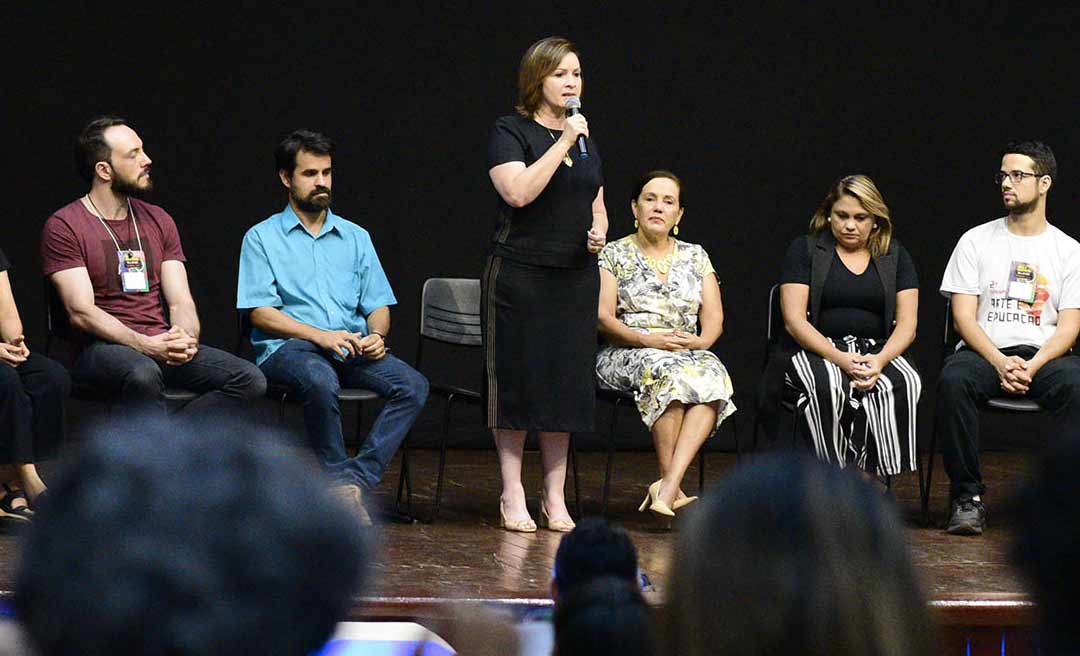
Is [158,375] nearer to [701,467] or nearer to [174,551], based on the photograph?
[701,467]

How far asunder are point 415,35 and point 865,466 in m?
2.74

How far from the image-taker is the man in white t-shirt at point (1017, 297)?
4.37 m

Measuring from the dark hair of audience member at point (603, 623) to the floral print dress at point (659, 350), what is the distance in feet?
10.9

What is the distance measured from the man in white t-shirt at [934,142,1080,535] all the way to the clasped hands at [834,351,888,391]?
20 cm

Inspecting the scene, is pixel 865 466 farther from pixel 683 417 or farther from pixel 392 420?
pixel 392 420

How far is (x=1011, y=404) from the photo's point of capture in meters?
4.34

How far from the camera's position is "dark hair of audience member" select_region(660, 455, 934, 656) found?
0.62 m

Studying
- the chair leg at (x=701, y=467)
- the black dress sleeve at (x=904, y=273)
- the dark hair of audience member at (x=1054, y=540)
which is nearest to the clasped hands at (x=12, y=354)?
the chair leg at (x=701, y=467)

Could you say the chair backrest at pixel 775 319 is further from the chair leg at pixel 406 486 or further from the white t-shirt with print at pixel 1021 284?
the chair leg at pixel 406 486

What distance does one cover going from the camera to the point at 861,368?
14.4 feet

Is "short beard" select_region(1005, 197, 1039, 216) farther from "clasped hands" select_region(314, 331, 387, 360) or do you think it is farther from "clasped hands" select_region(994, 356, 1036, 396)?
"clasped hands" select_region(314, 331, 387, 360)

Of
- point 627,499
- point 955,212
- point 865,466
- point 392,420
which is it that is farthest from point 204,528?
point 955,212

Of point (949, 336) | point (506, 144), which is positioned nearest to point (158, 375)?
point (506, 144)

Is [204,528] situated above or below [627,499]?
above
